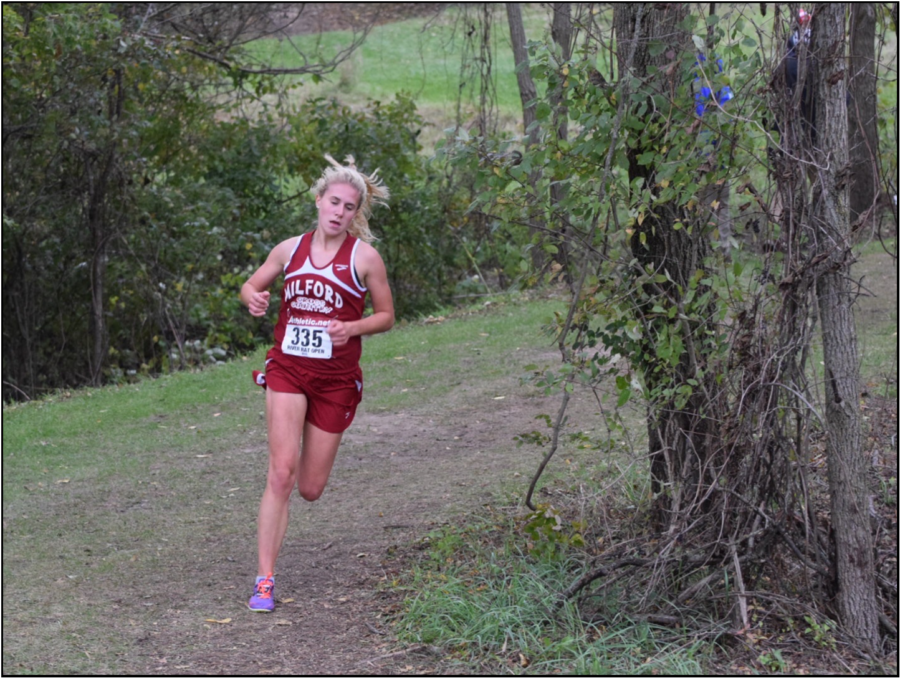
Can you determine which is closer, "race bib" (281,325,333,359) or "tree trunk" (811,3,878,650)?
"tree trunk" (811,3,878,650)

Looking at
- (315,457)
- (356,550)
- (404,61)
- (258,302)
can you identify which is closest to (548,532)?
(315,457)

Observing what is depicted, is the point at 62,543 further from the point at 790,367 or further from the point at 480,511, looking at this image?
the point at 790,367

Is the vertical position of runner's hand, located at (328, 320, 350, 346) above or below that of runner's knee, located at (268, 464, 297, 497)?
above

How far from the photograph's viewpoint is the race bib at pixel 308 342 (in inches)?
182

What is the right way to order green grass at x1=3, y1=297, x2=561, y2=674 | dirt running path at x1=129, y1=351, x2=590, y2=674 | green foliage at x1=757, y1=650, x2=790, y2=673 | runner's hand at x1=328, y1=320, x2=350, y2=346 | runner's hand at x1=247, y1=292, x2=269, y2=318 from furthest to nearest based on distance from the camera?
runner's hand at x1=247, y1=292, x2=269, y2=318, runner's hand at x1=328, y1=320, x2=350, y2=346, green grass at x1=3, y1=297, x2=561, y2=674, dirt running path at x1=129, y1=351, x2=590, y2=674, green foliage at x1=757, y1=650, x2=790, y2=673

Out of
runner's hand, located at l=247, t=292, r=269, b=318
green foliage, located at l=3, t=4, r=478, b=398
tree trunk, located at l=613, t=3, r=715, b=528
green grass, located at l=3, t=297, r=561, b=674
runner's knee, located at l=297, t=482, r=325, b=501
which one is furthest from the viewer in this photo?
green foliage, located at l=3, t=4, r=478, b=398

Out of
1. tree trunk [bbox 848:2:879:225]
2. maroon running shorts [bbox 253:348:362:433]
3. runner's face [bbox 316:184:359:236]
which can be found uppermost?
tree trunk [bbox 848:2:879:225]

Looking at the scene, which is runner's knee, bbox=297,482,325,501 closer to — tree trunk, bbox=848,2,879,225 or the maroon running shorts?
the maroon running shorts

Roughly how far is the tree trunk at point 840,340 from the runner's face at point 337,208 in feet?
7.08

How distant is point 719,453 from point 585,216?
3.88 feet

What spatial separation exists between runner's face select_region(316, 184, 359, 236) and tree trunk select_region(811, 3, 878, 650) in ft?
7.08

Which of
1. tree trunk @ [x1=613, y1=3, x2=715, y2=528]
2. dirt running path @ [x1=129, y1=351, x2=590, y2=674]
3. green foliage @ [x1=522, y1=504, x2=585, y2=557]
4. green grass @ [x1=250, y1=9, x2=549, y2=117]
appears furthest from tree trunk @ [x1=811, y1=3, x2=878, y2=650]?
green grass @ [x1=250, y1=9, x2=549, y2=117]

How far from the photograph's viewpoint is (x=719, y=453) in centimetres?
414

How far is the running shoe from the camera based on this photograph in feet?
14.8
